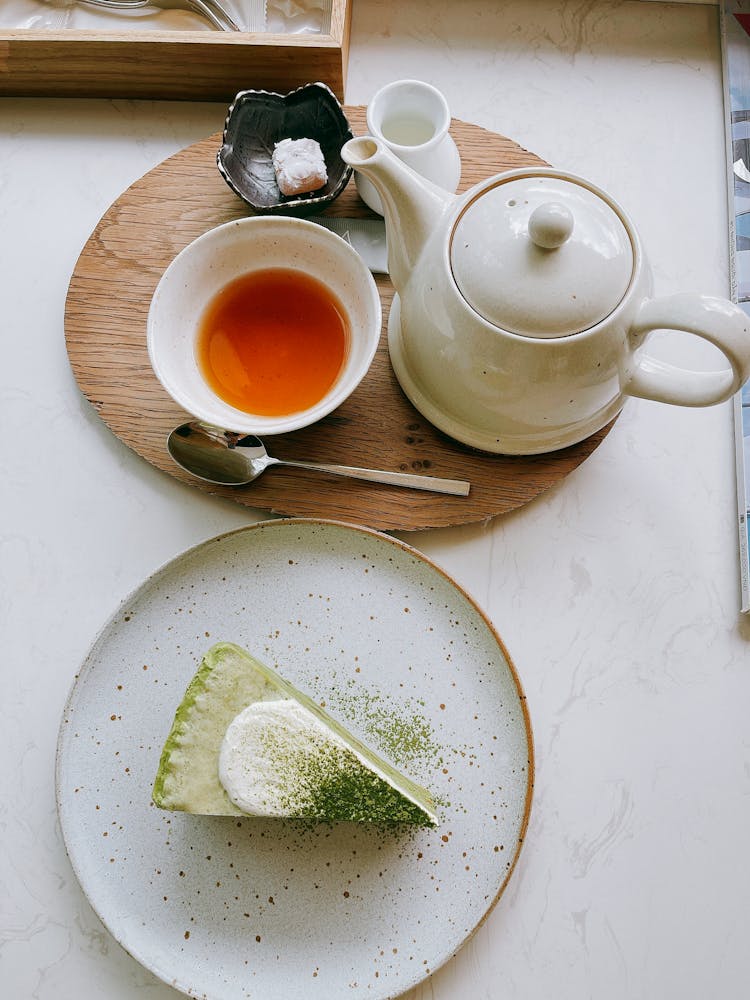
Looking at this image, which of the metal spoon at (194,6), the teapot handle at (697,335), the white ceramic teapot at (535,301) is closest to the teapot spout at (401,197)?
the white ceramic teapot at (535,301)

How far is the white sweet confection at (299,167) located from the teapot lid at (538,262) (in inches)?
11.4

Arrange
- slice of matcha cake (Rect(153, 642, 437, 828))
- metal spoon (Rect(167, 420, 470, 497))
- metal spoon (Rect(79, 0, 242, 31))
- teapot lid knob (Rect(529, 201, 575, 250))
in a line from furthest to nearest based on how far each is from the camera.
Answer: metal spoon (Rect(79, 0, 242, 31))
metal spoon (Rect(167, 420, 470, 497))
slice of matcha cake (Rect(153, 642, 437, 828))
teapot lid knob (Rect(529, 201, 575, 250))

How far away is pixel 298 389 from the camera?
95cm

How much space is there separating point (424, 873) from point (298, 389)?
559 mm

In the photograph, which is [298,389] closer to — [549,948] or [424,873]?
[424,873]

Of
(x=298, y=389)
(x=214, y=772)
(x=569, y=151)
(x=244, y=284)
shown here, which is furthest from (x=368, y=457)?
(x=569, y=151)

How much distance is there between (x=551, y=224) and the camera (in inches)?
27.4

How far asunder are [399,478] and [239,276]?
0.30 meters

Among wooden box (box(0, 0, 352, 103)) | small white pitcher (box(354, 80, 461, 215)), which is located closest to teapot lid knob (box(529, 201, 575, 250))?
small white pitcher (box(354, 80, 461, 215))

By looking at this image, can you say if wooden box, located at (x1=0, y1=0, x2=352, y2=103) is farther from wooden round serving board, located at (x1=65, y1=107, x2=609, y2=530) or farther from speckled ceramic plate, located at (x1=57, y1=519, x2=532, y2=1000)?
speckled ceramic plate, located at (x1=57, y1=519, x2=532, y2=1000)

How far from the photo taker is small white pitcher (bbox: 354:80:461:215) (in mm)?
931

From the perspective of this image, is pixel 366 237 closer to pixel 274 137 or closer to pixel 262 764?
pixel 274 137

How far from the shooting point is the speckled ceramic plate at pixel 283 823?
0.86 metres

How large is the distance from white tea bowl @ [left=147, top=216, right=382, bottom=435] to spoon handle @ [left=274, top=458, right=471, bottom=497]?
0.08 metres
